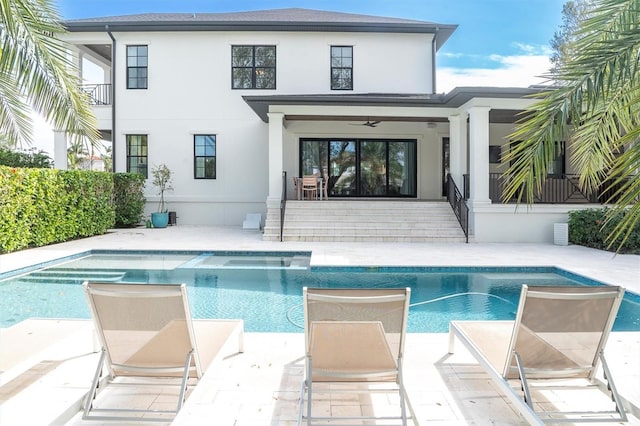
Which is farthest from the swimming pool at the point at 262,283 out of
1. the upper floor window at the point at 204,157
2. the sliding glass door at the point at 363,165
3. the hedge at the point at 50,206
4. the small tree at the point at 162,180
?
the sliding glass door at the point at 363,165

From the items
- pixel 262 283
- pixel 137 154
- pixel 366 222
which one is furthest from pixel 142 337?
pixel 137 154

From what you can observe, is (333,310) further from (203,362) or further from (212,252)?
(212,252)

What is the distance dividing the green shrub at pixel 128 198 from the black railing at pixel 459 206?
35.2 ft

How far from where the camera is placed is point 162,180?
51.7ft

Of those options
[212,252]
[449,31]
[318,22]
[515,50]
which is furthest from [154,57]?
[515,50]

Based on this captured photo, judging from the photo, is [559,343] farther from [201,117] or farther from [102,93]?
[102,93]

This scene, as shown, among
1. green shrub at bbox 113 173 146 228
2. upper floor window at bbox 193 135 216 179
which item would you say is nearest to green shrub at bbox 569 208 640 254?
upper floor window at bbox 193 135 216 179

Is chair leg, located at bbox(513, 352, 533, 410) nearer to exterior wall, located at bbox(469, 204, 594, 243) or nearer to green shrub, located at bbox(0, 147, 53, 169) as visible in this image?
exterior wall, located at bbox(469, 204, 594, 243)

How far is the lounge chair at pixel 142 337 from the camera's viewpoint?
2574 millimetres

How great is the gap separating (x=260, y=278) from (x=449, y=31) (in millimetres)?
13244

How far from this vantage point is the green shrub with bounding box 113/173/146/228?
14.8m

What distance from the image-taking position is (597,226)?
10.9m

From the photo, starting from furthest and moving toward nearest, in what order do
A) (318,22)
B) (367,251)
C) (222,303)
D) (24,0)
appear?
1. (318,22)
2. (367,251)
3. (222,303)
4. (24,0)

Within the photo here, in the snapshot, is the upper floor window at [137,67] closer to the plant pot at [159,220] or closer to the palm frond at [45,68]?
the plant pot at [159,220]
